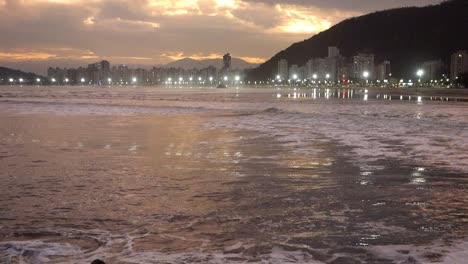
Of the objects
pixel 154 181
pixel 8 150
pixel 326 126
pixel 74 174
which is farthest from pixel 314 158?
pixel 326 126

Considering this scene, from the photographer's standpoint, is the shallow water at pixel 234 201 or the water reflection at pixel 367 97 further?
the water reflection at pixel 367 97

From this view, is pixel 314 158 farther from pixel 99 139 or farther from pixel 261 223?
pixel 99 139

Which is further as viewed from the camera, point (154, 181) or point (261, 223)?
point (154, 181)

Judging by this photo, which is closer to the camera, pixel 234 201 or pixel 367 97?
pixel 234 201

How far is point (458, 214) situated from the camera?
8141 millimetres

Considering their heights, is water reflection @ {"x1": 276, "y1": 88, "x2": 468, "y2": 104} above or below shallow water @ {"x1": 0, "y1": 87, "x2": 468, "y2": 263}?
above

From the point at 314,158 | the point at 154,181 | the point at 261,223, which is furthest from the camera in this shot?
the point at 314,158

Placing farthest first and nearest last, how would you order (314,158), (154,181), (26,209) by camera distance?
1. (314,158)
2. (154,181)
3. (26,209)

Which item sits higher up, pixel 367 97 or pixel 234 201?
pixel 367 97

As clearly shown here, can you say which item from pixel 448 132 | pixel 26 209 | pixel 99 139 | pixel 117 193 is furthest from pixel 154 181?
pixel 448 132

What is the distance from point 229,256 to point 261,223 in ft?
4.93

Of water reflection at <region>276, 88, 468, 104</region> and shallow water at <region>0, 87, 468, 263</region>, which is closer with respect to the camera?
shallow water at <region>0, 87, 468, 263</region>

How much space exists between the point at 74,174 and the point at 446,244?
799 cm

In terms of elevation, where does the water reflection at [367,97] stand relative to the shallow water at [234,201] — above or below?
above
